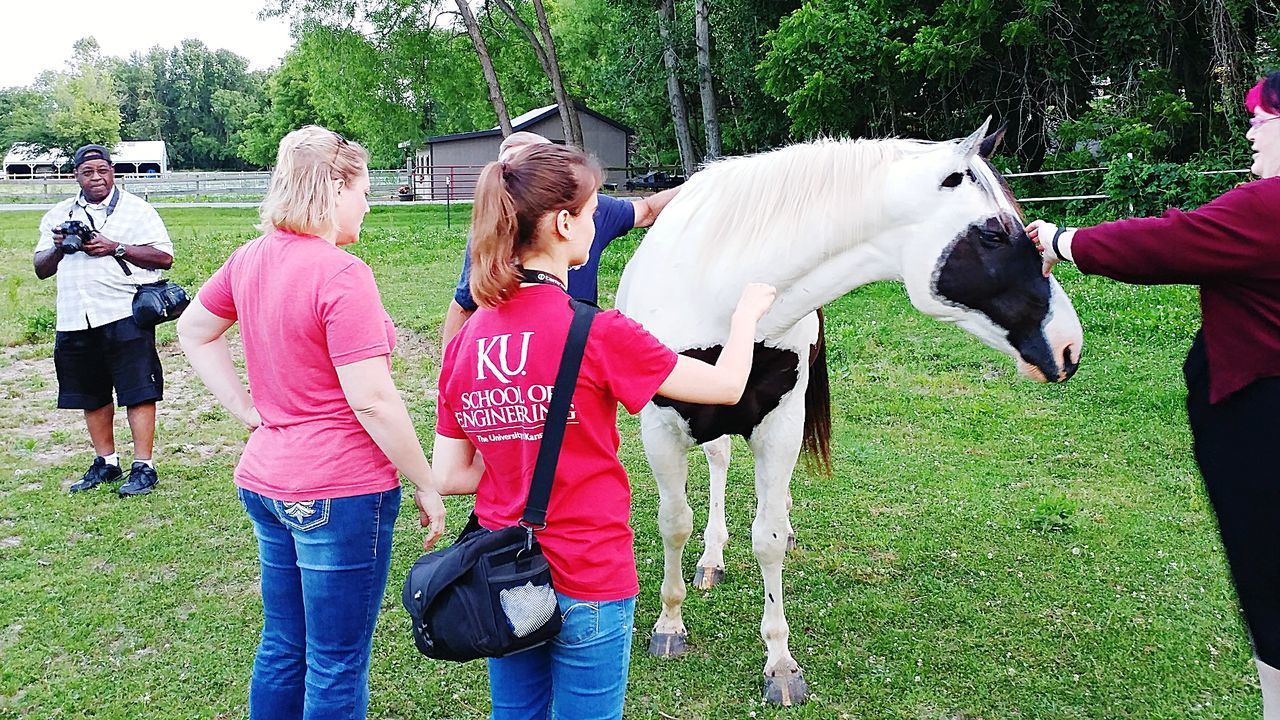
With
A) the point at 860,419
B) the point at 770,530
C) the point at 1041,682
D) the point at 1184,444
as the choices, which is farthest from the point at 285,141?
the point at 1184,444

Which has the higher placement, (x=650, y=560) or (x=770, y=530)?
(x=770, y=530)

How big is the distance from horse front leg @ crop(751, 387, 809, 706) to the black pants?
4.35ft

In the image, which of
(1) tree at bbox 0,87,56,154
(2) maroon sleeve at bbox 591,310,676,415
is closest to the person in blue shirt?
(2) maroon sleeve at bbox 591,310,676,415

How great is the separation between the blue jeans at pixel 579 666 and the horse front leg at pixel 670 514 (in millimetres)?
1422

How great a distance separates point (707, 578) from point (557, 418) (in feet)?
9.10

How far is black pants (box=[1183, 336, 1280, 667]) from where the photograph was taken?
87.6 inches

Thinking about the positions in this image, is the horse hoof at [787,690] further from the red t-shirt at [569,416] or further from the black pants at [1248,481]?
the red t-shirt at [569,416]

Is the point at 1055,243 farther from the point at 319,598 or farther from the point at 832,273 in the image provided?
the point at 319,598

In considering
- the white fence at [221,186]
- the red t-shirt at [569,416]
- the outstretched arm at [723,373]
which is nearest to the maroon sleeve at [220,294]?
the red t-shirt at [569,416]

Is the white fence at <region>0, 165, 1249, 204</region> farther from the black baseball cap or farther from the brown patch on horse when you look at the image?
the brown patch on horse

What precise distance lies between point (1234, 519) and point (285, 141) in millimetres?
2749

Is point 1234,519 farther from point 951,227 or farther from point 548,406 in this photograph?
point 548,406

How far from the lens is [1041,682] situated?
3.42 meters

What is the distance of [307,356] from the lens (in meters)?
2.32
